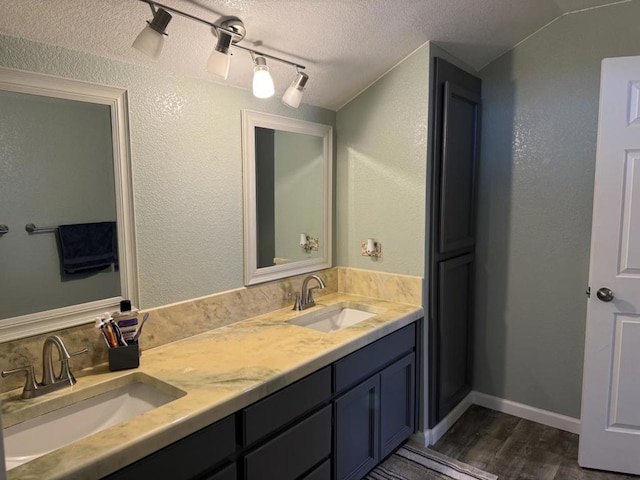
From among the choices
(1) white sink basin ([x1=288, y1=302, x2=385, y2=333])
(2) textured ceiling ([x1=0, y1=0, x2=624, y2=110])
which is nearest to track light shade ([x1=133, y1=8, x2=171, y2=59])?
(2) textured ceiling ([x1=0, y1=0, x2=624, y2=110])

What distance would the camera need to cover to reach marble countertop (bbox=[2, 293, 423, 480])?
1076 mm

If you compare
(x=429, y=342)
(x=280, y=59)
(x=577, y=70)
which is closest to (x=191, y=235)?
(x=280, y=59)

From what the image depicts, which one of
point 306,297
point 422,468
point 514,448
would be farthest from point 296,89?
point 514,448

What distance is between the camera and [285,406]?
1.57 m

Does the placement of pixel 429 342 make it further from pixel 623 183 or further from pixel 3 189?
pixel 3 189

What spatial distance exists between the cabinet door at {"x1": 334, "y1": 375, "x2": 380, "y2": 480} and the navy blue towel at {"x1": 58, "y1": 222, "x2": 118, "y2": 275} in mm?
1081

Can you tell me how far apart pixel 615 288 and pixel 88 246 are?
2327 mm

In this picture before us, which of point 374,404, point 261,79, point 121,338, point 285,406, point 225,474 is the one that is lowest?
point 374,404

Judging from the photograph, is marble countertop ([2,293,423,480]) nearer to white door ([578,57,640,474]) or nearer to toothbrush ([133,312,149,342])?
toothbrush ([133,312,149,342])

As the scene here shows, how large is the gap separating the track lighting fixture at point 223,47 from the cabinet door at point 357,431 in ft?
4.39

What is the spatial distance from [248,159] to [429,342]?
4.51ft

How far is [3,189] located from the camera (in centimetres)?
138

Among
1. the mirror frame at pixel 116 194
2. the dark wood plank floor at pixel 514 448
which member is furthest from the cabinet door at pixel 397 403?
the mirror frame at pixel 116 194

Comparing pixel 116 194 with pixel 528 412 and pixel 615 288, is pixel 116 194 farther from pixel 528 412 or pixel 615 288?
pixel 528 412
